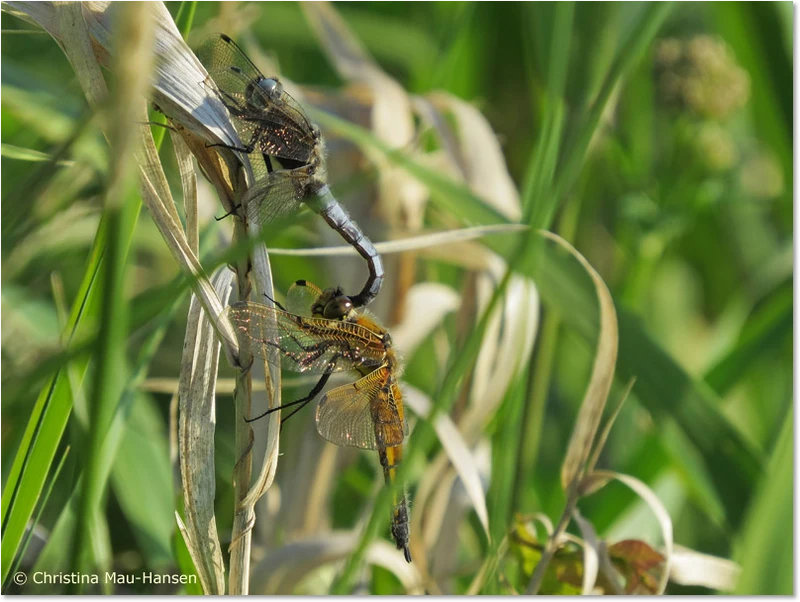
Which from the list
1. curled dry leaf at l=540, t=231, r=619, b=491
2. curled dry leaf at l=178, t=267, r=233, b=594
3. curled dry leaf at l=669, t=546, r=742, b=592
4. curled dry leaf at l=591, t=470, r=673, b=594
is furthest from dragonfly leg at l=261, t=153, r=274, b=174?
curled dry leaf at l=669, t=546, r=742, b=592

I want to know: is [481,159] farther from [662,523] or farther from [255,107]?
[662,523]

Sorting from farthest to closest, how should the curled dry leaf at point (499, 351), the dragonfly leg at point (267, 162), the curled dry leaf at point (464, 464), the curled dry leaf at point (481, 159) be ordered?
the curled dry leaf at point (481, 159) → the curled dry leaf at point (499, 351) → the curled dry leaf at point (464, 464) → the dragonfly leg at point (267, 162)

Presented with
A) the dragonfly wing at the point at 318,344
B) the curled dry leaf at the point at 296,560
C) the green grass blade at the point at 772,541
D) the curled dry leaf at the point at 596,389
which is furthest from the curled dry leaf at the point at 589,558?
the dragonfly wing at the point at 318,344

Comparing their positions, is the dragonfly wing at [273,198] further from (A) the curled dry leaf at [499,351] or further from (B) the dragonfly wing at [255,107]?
(A) the curled dry leaf at [499,351]

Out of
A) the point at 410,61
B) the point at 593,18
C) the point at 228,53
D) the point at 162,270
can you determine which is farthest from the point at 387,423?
the point at 410,61

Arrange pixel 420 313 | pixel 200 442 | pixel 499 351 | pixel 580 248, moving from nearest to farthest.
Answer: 1. pixel 200 442
2. pixel 499 351
3. pixel 420 313
4. pixel 580 248

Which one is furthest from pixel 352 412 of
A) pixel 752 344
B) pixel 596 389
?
pixel 752 344

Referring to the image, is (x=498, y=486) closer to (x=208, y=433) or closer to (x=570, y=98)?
→ (x=208, y=433)

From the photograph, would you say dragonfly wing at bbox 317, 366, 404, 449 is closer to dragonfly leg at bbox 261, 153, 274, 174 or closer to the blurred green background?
the blurred green background
